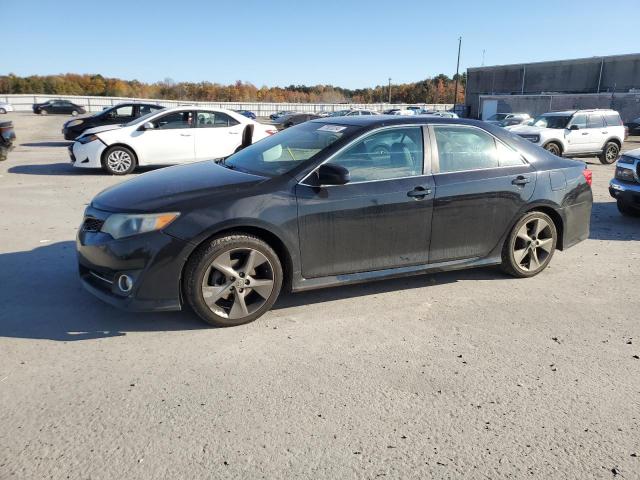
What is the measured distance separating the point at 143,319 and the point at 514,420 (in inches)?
111

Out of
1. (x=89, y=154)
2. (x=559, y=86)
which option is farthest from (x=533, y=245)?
(x=559, y=86)

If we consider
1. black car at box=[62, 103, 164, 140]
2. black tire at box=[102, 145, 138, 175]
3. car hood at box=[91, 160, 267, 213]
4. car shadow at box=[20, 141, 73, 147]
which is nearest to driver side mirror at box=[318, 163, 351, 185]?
car hood at box=[91, 160, 267, 213]

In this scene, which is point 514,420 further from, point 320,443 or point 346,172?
point 346,172

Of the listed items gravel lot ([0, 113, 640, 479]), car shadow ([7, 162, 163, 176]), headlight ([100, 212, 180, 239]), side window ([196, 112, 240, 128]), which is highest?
side window ([196, 112, 240, 128])

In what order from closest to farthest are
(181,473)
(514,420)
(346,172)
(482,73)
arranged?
(181,473)
(514,420)
(346,172)
(482,73)

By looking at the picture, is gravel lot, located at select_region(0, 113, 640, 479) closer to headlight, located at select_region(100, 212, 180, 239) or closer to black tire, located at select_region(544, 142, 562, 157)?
headlight, located at select_region(100, 212, 180, 239)

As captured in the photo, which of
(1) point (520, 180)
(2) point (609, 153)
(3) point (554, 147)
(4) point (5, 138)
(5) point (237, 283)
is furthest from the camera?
(2) point (609, 153)

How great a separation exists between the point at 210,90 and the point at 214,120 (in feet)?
336

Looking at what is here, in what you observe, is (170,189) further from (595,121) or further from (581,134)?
(595,121)

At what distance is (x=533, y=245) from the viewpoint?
520 cm

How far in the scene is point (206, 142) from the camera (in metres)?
12.2

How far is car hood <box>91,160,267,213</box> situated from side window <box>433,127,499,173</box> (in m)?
1.70

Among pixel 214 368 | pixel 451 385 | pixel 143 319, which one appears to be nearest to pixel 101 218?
pixel 143 319

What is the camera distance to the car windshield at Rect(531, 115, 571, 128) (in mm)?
16817
